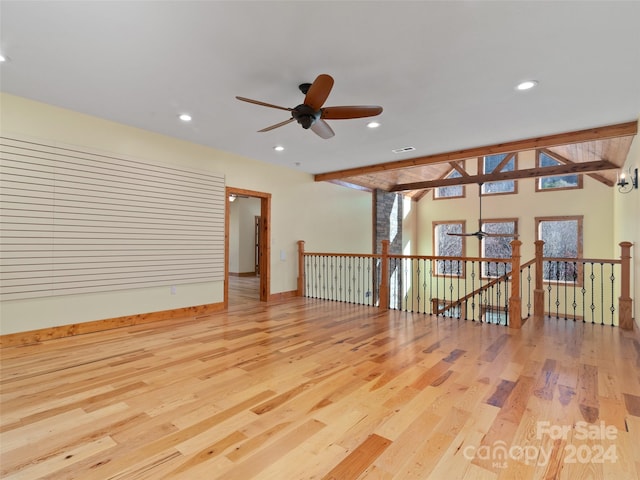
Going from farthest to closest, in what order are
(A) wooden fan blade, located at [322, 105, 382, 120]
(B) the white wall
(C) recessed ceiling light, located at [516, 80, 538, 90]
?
(B) the white wall < (C) recessed ceiling light, located at [516, 80, 538, 90] < (A) wooden fan blade, located at [322, 105, 382, 120]

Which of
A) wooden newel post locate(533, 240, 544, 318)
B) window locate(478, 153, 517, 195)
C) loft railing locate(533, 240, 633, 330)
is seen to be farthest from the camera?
window locate(478, 153, 517, 195)

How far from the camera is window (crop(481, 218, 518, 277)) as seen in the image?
9375 mm

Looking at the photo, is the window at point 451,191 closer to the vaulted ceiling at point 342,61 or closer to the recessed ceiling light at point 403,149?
the recessed ceiling light at point 403,149

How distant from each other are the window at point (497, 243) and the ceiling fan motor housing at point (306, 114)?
8356 millimetres

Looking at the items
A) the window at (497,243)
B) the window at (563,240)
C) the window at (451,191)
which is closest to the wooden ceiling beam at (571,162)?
the window at (563,240)

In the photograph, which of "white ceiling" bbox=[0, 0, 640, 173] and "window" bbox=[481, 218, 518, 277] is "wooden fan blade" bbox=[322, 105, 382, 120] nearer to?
"white ceiling" bbox=[0, 0, 640, 173]

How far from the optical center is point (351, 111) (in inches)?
116

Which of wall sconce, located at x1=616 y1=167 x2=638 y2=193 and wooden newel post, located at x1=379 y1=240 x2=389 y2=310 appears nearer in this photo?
wall sconce, located at x1=616 y1=167 x2=638 y2=193

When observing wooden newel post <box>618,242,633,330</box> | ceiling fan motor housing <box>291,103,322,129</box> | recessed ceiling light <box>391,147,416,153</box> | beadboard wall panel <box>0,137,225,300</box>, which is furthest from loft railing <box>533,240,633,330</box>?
beadboard wall panel <box>0,137,225,300</box>

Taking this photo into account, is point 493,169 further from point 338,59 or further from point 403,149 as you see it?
point 338,59

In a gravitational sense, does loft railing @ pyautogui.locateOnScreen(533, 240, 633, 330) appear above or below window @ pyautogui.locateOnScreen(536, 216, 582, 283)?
below

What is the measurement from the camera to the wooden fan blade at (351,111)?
288cm

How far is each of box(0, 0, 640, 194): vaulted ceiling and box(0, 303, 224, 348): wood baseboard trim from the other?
2652 millimetres

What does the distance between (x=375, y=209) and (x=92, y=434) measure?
8152mm
